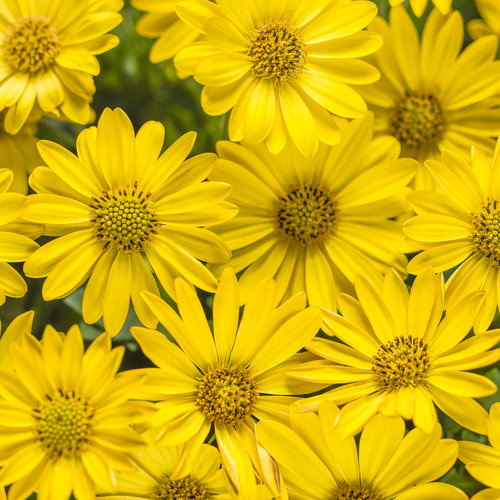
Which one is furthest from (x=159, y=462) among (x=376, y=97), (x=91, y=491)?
(x=376, y=97)

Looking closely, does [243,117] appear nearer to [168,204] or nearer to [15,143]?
[168,204]

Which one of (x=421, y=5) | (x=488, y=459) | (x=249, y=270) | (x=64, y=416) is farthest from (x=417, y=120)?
(x=64, y=416)

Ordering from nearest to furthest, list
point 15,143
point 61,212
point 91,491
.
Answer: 1. point 91,491
2. point 61,212
3. point 15,143

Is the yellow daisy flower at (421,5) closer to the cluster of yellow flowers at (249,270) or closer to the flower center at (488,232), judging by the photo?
the cluster of yellow flowers at (249,270)

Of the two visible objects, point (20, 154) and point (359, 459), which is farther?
point (20, 154)

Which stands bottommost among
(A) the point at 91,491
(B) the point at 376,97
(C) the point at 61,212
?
(A) the point at 91,491

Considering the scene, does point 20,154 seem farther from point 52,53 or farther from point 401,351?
point 401,351

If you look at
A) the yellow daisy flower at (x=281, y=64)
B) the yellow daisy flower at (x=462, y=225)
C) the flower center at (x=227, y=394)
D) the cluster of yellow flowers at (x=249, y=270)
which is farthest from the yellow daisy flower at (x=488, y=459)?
the yellow daisy flower at (x=281, y=64)
